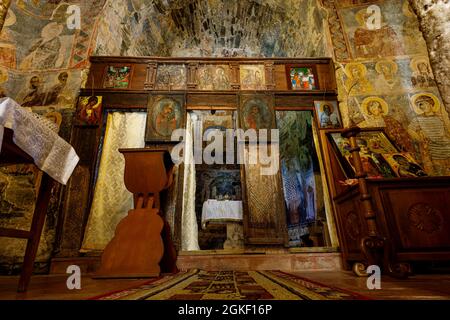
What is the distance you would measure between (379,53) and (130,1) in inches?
233

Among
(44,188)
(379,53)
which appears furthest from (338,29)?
(44,188)

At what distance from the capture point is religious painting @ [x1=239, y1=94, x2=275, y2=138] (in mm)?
4660

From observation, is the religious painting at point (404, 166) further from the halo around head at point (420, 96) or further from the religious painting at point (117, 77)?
the religious painting at point (117, 77)

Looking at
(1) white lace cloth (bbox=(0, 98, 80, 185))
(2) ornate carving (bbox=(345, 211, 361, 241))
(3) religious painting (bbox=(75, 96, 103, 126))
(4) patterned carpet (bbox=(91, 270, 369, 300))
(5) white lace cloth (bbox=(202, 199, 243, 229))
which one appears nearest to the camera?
(4) patterned carpet (bbox=(91, 270, 369, 300))

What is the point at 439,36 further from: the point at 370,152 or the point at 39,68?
the point at 39,68

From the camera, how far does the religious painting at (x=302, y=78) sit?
197 inches

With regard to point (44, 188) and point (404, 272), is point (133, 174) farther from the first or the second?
point (404, 272)

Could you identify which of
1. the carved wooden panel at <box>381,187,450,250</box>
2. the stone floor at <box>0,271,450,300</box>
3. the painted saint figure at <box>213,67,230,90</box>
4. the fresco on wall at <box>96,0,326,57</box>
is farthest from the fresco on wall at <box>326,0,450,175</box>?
the stone floor at <box>0,271,450,300</box>

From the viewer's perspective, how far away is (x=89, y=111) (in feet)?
15.0

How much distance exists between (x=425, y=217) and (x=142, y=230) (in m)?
3.21

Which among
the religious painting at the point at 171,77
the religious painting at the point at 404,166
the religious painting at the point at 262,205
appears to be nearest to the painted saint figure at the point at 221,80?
the religious painting at the point at 171,77

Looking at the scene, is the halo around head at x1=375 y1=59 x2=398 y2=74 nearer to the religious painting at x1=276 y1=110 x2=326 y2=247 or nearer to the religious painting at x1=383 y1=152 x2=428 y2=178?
the religious painting at x1=276 y1=110 x2=326 y2=247

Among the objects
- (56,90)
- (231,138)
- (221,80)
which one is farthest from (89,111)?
(231,138)

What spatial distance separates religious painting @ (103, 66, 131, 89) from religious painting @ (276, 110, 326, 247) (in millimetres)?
4529
